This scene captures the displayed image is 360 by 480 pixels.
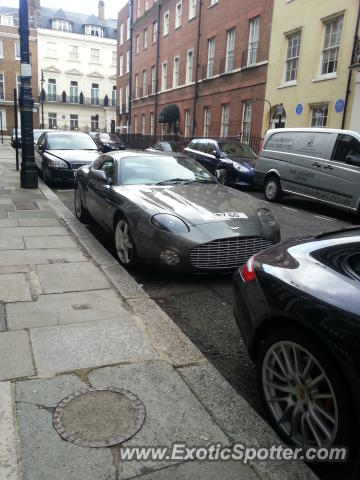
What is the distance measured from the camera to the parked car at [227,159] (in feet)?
45.8

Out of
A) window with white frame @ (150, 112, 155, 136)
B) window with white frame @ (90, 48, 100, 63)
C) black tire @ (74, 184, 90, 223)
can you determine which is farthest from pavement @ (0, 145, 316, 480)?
window with white frame @ (90, 48, 100, 63)

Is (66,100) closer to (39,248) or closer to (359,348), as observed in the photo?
(39,248)

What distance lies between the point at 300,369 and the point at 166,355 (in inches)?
47.7

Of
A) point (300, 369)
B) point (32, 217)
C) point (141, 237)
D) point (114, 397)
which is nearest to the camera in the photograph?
point (300, 369)

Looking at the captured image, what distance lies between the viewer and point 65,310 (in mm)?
4023

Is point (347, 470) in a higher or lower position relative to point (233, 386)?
higher

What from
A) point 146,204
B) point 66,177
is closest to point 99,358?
point 146,204

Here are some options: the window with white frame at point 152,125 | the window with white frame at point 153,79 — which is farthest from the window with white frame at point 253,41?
the window with white frame at point 152,125

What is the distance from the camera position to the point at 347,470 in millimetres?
2074

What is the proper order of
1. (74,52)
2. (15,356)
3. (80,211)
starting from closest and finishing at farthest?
(15,356), (80,211), (74,52)

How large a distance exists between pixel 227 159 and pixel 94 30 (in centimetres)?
6739

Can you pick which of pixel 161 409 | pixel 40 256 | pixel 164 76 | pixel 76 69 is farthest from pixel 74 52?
pixel 161 409

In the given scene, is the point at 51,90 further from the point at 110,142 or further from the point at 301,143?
the point at 301,143

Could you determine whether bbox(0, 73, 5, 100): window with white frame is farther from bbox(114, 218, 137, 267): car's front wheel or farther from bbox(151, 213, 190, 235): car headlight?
bbox(151, 213, 190, 235): car headlight
